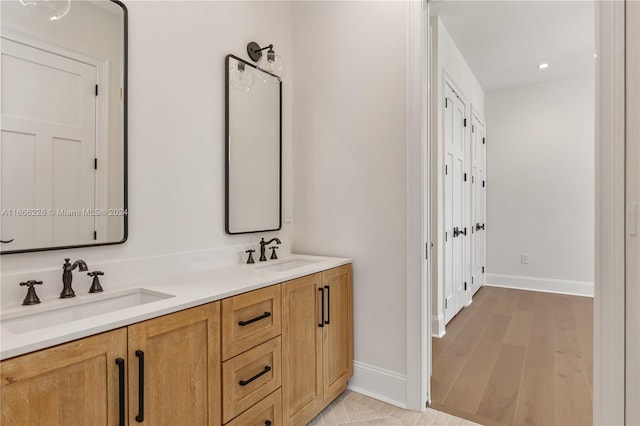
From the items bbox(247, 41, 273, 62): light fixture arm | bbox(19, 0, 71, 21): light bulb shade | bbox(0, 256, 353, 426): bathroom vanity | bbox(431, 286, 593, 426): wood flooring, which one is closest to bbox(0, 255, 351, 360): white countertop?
bbox(0, 256, 353, 426): bathroom vanity

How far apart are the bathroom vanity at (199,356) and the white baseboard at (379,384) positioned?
10cm

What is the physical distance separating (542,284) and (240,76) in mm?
4922

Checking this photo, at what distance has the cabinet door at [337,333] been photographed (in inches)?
77.8

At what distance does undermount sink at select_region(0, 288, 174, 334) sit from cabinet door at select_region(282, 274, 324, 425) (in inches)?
24.3

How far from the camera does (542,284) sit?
15.8ft

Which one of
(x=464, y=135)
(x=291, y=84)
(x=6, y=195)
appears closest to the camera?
(x=6, y=195)

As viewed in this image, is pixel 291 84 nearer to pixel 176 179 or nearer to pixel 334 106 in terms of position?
pixel 334 106

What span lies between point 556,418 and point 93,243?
8.43 feet

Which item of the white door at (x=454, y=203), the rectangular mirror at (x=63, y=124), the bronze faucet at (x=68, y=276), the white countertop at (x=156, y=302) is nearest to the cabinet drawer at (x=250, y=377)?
the white countertop at (x=156, y=302)

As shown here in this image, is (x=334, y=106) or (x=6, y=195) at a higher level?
(x=334, y=106)

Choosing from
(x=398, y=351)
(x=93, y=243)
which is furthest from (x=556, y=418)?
(x=93, y=243)

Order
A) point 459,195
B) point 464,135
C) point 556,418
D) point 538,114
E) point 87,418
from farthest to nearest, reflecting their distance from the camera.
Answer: point 538,114
point 464,135
point 459,195
point 556,418
point 87,418

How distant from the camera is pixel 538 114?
→ 4.88 metres

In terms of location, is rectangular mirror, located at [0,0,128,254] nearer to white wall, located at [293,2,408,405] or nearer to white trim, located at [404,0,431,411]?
white wall, located at [293,2,408,405]
